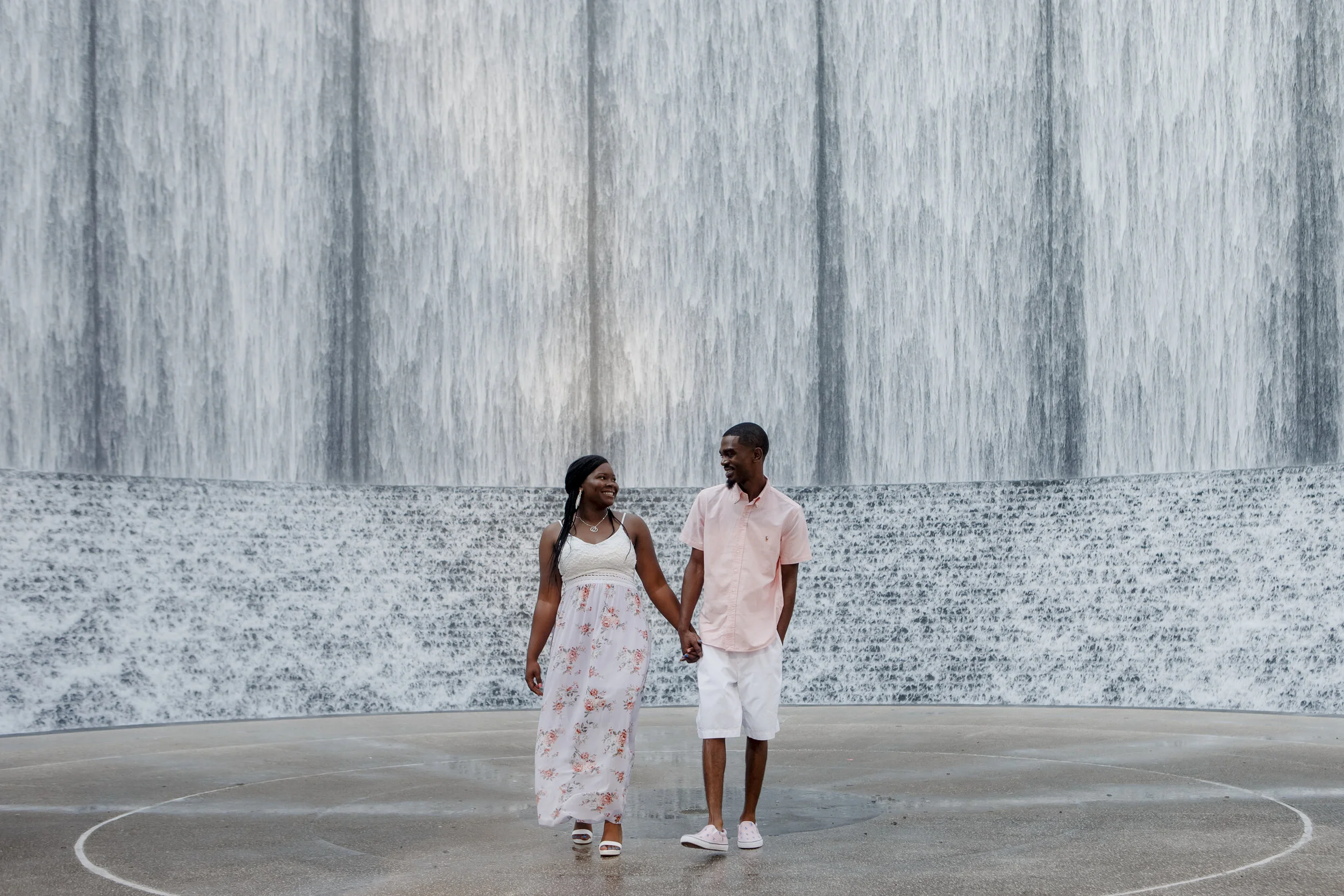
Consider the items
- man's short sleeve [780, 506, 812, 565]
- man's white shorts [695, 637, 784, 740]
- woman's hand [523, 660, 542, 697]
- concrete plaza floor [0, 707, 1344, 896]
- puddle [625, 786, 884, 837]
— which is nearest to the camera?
concrete plaza floor [0, 707, 1344, 896]

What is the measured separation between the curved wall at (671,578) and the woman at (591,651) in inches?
256

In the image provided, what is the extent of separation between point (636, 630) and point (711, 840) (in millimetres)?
775

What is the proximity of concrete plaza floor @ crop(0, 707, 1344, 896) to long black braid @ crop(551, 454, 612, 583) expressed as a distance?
3.28ft

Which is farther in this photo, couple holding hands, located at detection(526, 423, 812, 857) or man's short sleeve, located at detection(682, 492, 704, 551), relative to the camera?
man's short sleeve, located at detection(682, 492, 704, 551)

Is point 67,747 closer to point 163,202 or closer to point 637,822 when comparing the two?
point 637,822

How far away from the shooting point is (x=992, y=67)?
1653 centimetres

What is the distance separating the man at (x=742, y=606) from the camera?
17.0 ft

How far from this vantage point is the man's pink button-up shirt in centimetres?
525

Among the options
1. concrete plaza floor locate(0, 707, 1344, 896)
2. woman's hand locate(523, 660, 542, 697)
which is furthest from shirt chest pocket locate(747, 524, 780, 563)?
concrete plaza floor locate(0, 707, 1344, 896)

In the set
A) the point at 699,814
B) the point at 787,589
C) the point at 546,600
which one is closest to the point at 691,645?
the point at 787,589

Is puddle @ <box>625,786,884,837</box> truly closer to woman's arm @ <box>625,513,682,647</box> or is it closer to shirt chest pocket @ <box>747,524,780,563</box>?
woman's arm @ <box>625,513,682,647</box>

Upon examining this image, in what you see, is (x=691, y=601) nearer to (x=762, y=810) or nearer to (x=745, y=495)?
(x=745, y=495)

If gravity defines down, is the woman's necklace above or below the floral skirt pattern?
above

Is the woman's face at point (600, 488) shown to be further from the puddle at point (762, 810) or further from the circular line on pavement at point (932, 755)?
the circular line on pavement at point (932, 755)
